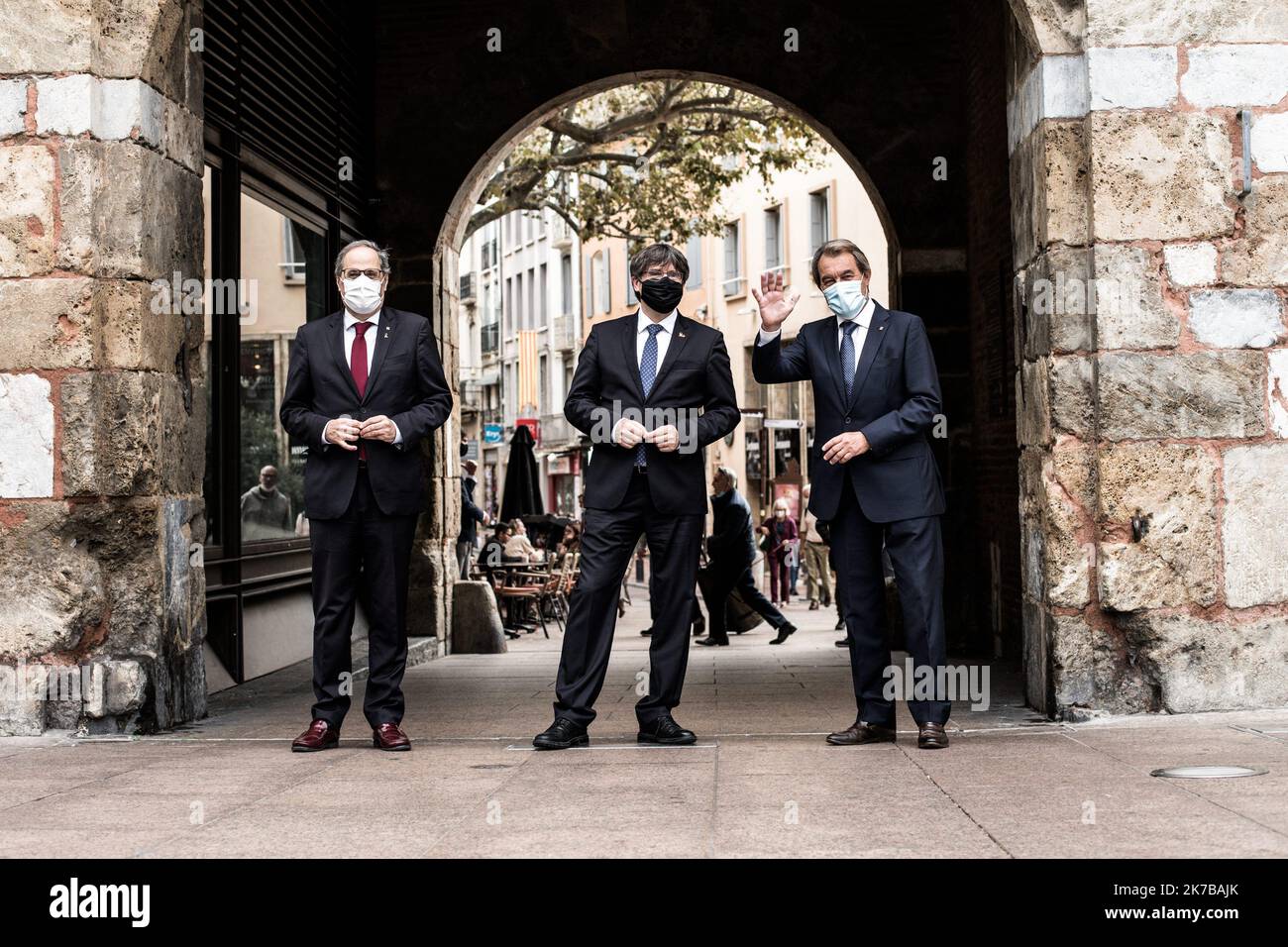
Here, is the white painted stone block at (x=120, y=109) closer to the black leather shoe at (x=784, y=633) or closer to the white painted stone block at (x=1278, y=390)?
the white painted stone block at (x=1278, y=390)

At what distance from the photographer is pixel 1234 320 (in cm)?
657

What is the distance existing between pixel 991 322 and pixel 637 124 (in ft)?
25.7

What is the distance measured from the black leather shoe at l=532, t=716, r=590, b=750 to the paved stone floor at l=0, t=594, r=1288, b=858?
0.12 m

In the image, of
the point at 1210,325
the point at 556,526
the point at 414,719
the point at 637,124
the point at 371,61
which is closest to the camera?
the point at 1210,325

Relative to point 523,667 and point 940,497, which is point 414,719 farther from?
point 523,667

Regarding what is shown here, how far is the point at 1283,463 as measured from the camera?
21.6 ft

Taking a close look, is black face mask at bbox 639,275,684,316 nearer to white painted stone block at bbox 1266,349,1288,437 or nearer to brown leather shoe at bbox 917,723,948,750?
brown leather shoe at bbox 917,723,948,750

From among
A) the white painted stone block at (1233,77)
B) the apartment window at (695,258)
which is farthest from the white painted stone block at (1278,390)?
the apartment window at (695,258)

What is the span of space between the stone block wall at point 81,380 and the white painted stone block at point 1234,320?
4342mm

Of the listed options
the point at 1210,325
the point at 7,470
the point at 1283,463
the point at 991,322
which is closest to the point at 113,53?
the point at 7,470

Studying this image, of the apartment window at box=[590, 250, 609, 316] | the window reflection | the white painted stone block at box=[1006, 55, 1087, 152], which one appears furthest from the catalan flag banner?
the white painted stone block at box=[1006, 55, 1087, 152]

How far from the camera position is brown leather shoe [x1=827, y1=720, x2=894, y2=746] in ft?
20.0

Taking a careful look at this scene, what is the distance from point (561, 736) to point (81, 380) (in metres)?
2.49

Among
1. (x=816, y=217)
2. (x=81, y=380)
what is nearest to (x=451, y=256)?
(x=81, y=380)
